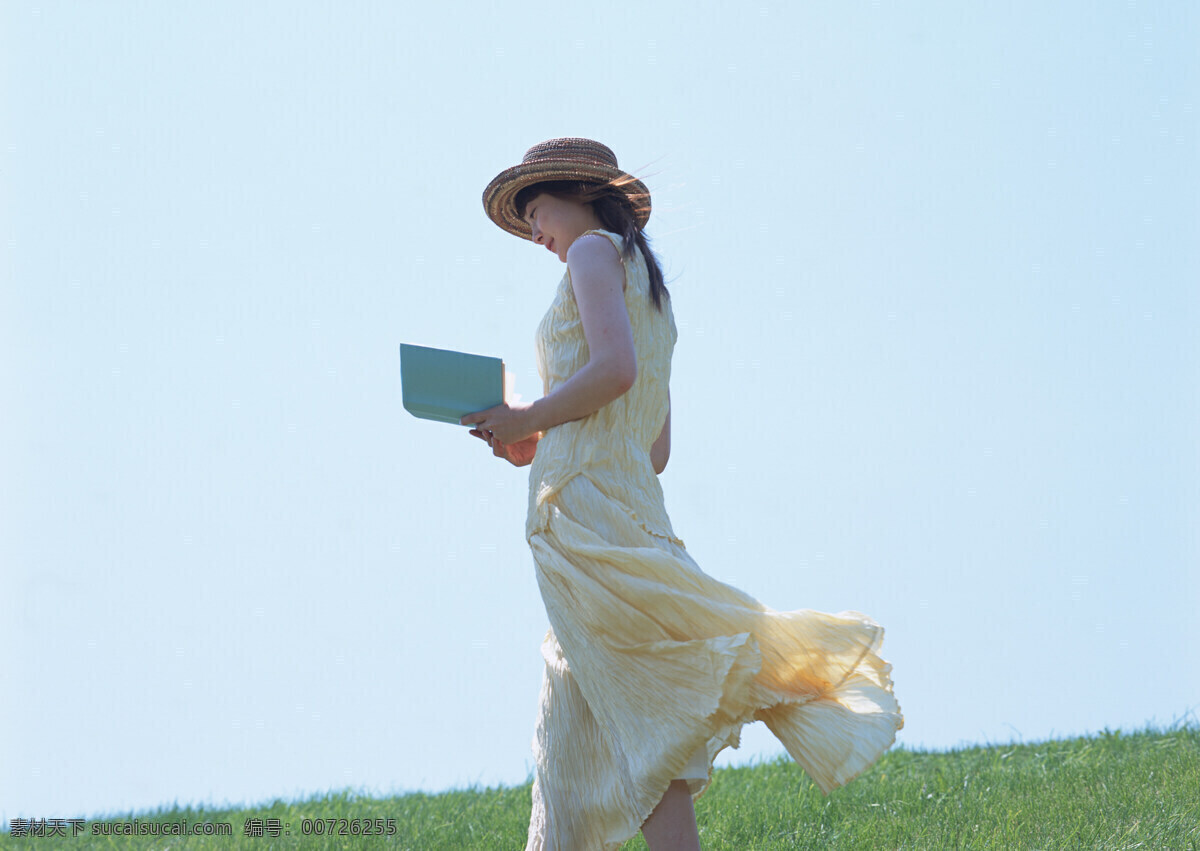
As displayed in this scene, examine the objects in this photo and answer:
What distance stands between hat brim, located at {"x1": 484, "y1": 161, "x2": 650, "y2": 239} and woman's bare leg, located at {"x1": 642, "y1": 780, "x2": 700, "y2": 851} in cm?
140

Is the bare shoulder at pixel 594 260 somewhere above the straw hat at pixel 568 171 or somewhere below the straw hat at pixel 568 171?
below

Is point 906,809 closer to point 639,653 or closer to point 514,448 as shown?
point 639,653

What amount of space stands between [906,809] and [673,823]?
81.9 inches

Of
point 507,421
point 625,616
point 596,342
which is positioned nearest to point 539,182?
point 596,342

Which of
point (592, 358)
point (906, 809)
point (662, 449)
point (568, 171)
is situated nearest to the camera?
point (592, 358)

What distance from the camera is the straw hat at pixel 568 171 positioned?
2.98m

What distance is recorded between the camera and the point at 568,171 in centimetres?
298

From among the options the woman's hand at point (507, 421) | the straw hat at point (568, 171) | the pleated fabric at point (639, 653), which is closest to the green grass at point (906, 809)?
the pleated fabric at point (639, 653)

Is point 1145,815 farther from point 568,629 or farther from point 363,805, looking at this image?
point 363,805

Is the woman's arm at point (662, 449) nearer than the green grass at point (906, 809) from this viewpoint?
Yes

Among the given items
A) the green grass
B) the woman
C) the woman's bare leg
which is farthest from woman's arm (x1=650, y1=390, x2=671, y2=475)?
the green grass

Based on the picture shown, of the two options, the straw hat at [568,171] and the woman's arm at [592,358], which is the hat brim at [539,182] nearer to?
the straw hat at [568,171]

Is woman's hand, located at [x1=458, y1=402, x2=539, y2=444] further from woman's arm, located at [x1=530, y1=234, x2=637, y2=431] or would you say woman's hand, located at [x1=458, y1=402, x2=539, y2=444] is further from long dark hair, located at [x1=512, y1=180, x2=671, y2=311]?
long dark hair, located at [x1=512, y1=180, x2=671, y2=311]

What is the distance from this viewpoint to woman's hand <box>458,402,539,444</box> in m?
2.86
